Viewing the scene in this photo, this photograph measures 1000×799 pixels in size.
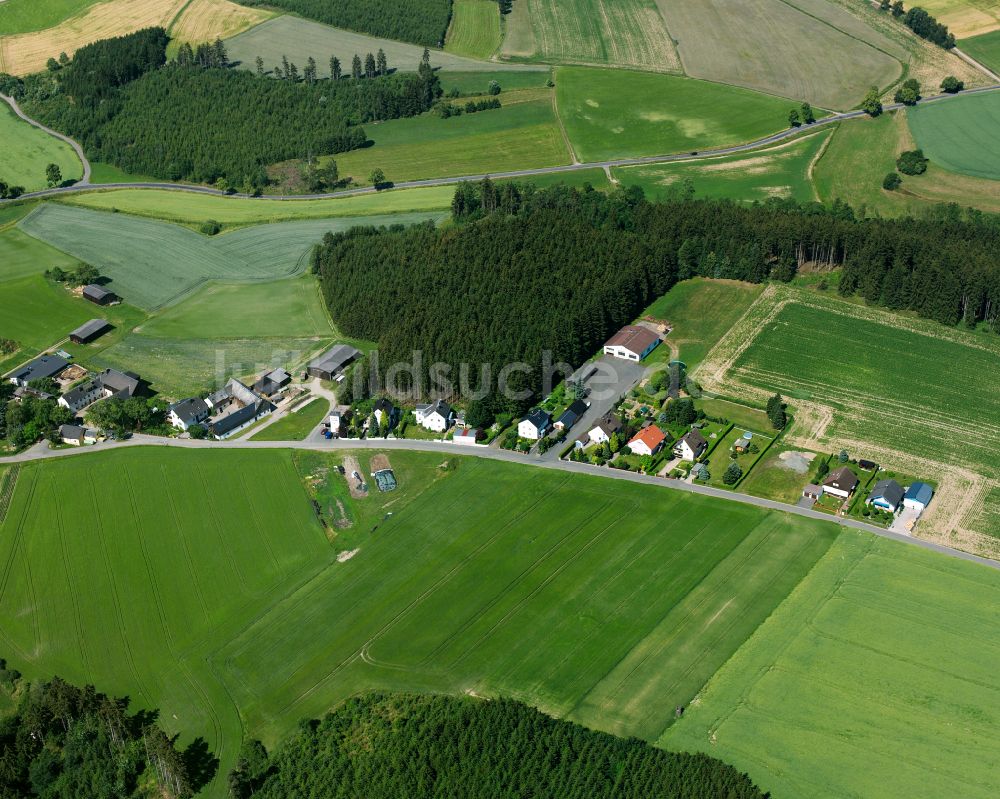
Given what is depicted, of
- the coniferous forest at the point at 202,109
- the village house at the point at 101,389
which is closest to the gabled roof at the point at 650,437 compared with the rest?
the village house at the point at 101,389

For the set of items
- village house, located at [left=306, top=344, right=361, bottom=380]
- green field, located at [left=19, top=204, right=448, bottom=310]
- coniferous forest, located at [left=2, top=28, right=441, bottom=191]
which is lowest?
village house, located at [left=306, top=344, right=361, bottom=380]

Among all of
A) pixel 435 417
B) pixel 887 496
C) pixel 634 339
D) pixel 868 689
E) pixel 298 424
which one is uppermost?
pixel 634 339

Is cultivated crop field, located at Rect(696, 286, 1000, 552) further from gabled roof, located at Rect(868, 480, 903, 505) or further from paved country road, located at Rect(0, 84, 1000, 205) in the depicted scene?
paved country road, located at Rect(0, 84, 1000, 205)

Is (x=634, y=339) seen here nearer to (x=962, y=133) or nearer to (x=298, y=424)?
(x=298, y=424)

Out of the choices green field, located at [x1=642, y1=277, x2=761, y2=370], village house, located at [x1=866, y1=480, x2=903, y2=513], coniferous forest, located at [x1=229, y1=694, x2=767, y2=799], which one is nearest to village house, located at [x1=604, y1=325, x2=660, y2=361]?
green field, located at [x1=642, y1=277, x2=761, y2=370]

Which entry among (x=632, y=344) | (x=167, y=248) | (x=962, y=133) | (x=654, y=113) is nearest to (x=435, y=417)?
(x=632, y=344)
